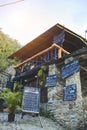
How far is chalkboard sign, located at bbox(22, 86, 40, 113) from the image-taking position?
927 centimetres

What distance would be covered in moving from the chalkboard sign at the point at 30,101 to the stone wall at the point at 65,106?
1.42 m

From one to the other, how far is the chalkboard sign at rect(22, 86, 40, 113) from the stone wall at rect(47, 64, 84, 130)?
4.66ft

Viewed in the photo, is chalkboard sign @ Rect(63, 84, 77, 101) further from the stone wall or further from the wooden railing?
Answer: the wooden railing

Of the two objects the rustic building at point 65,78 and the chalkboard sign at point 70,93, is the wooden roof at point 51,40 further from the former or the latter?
the chalkboard sign at point 70,93

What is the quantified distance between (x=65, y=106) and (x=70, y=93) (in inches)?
29.7

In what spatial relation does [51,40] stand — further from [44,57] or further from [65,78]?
[65,78]

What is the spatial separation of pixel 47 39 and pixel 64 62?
5.65 metres

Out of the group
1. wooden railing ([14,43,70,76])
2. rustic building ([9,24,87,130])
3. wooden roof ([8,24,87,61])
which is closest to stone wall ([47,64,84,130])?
rustic building ([9,24,87,130])

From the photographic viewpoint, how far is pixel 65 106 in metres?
10.1

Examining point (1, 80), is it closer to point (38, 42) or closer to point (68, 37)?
point (38, 42)

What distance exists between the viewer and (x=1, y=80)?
846 inches

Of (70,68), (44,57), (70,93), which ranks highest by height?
(44,57)

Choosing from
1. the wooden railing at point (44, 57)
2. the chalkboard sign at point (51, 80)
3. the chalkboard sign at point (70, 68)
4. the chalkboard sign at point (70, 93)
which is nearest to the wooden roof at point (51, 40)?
the wooden railing at point (44, 57)

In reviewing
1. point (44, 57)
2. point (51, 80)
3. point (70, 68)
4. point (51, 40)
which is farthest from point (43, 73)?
point (51, 40)
